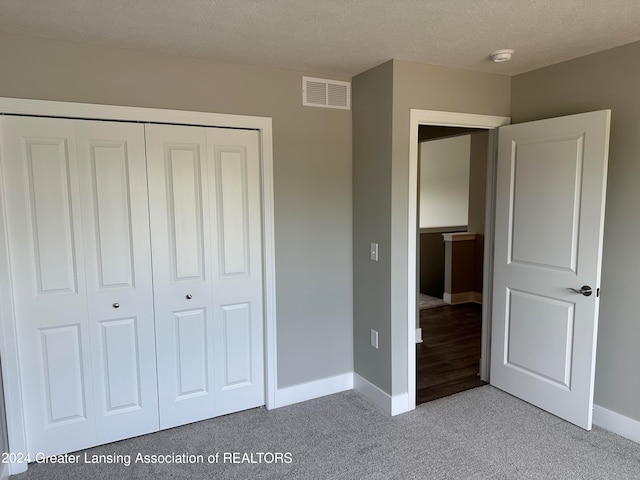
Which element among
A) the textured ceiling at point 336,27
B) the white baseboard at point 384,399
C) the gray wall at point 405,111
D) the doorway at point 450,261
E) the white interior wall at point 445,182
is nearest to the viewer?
the textured ceiling at point 336,27

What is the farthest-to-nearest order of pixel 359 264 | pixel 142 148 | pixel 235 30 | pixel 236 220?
pixel 359 264 → pixel 236 220 → pixel 142 148 → pixel 235 30

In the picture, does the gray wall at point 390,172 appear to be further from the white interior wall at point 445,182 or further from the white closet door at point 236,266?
→ the white interior wall at point 445,182

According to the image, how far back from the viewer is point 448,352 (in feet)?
13.6

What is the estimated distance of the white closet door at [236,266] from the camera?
279 centimetres

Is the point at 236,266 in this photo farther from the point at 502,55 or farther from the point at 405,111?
the point at 502,55

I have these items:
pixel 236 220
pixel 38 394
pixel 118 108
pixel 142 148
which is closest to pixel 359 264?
pixel 236 220

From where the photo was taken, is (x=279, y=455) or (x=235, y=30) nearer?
(x=235, y=30)

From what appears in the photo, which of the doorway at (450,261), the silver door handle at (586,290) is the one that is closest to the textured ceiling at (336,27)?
the doorway at (450,261)

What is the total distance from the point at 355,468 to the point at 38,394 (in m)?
1.83

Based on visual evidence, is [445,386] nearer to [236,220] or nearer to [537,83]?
[236,220]

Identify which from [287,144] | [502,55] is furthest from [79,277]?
[502,55]

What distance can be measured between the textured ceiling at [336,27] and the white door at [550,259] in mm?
567

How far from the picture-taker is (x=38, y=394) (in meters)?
2.43

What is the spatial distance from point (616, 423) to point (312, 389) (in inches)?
77.5
